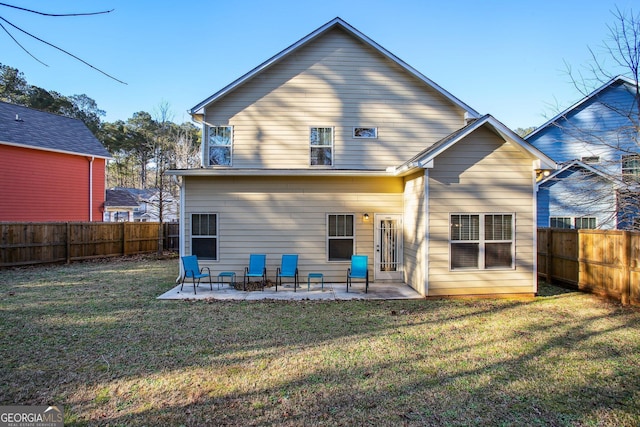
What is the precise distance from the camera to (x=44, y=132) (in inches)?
699

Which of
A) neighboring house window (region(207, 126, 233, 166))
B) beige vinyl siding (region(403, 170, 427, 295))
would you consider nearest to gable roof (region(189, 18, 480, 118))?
neighboring house window (region(207, 126, 233, 166))

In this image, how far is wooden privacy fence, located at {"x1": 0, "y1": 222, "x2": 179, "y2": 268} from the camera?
12297 millimetres

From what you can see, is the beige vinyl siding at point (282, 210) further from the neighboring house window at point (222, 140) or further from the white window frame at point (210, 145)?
the neighboring house window at point (222, 140)

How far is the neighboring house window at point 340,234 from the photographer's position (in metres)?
9.80

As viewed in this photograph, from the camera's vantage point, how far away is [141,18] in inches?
137

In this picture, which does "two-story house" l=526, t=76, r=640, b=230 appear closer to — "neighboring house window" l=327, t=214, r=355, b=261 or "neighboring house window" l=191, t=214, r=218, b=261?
"neighboring house window" l=327, t=214, r=355, b=261

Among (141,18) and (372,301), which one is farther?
(372,301)

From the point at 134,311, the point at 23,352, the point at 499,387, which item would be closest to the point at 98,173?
the point at 134,311

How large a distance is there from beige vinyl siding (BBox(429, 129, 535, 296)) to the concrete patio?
42.5 inches

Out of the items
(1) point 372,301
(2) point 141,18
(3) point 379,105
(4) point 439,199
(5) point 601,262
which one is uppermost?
(3) point 379,105

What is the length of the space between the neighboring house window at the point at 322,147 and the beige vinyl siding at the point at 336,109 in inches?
6.5

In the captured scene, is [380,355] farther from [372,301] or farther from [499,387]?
[372,301]

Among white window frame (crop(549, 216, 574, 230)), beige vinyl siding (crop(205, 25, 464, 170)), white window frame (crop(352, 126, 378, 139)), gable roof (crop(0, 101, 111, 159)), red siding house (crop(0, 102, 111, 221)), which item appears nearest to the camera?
beige vinyl siding (crop(205, 25, 464, 170))

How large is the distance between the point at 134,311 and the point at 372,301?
5080mm
